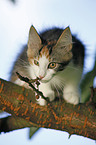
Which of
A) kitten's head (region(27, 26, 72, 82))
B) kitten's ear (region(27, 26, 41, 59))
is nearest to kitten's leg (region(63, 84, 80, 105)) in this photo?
kitten's head (region(27, 26, 72, 82))

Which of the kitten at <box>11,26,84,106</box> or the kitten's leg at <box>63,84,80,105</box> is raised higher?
the kitten at <box>11,26,84,106</box>

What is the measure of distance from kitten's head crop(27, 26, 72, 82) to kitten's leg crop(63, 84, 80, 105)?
14 centimetres

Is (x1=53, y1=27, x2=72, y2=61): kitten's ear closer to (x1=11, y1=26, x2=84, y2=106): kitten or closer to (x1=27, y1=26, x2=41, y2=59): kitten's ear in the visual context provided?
(x1=11, y1=26, x2=84, y2=106): kitten

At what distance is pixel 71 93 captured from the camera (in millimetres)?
1106

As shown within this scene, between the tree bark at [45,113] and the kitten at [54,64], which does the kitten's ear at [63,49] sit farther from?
the tree bark at [45,113]

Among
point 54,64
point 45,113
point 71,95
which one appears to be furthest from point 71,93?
point 45,113

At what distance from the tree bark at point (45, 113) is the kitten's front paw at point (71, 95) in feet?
0.74

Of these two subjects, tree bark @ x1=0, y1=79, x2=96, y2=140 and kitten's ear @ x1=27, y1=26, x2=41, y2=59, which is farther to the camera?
kitten's ear @ x1=27, y1=26, x2=41, y2=59

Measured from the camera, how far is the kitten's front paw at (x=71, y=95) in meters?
1.07

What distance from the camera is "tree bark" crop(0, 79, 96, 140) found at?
79 cm

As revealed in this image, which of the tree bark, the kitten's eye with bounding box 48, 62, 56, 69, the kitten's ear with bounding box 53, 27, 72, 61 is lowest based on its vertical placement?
the tree bark

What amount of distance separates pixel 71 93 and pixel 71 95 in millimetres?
17

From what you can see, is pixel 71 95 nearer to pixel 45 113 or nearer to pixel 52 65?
Result: pixel 52 65

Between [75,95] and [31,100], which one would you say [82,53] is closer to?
[75,95]
